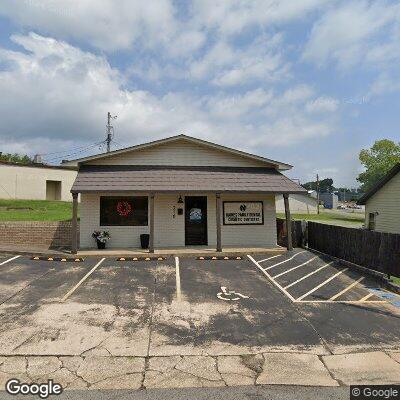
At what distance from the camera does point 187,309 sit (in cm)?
904

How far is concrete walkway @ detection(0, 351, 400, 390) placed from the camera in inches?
221

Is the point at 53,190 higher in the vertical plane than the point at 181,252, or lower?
higher

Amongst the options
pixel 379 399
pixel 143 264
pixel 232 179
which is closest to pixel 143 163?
pixel 232 179

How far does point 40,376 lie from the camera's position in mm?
5660

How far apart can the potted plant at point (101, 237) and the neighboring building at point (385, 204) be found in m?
17.7

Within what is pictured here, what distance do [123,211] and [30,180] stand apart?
22926 mm

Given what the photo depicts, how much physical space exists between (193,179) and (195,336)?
10704mm

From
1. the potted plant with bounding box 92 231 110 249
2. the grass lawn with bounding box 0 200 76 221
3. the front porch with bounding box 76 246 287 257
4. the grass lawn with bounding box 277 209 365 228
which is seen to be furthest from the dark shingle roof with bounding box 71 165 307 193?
the grass lawn with bounding box 277 209 365 228

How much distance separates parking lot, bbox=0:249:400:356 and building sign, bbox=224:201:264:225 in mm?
4330

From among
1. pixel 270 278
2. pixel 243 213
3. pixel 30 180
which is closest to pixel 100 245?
pixel 243 213

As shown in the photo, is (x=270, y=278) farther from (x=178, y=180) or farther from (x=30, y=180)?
(x=30, y=180)

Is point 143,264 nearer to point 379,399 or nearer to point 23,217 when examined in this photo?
point 379,399

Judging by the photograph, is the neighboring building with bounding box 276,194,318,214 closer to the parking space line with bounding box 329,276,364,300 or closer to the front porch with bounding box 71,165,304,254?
the front porch with bounding box 71,165,304,254

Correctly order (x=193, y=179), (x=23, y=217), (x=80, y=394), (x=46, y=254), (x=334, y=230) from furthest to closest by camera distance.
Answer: (x=23, y=217)
(x=193, y=179)
(x=334, y=230)
(x=46, y=254)
(x=80, y=394)
